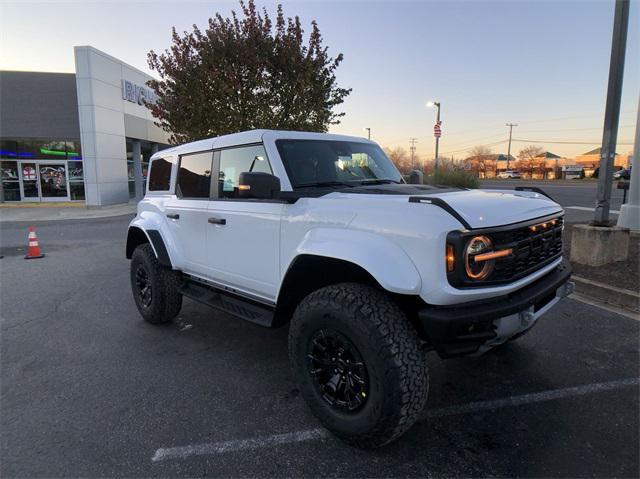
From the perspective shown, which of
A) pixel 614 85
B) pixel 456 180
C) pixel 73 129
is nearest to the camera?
pixel 614 85

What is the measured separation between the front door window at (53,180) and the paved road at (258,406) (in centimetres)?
2102

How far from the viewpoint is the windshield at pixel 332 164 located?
130 inches

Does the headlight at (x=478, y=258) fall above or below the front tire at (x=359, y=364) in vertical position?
above

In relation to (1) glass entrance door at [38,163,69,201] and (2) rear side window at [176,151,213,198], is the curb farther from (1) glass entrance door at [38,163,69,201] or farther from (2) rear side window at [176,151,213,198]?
(1) glass entrance door at [38,163,69,201]

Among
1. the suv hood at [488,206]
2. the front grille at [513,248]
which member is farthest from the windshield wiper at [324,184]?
the front grille at [513,248]

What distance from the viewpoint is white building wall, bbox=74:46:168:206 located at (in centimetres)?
1909

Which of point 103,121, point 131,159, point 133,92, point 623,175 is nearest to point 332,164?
point 103,121

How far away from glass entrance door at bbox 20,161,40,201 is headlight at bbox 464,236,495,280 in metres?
26.1

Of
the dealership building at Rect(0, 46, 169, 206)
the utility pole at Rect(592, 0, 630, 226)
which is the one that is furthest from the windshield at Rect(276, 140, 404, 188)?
the dealership building at Rect(0, 46, 169, 206)

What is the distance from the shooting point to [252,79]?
1177 centimetres

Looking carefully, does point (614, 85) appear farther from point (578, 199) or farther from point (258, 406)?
point (578, 199)

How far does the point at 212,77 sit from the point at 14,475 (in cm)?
1118

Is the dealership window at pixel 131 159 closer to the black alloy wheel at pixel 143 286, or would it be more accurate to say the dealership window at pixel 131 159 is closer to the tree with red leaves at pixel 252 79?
the tree with red leaves at pixel 252 79

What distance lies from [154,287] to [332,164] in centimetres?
241
